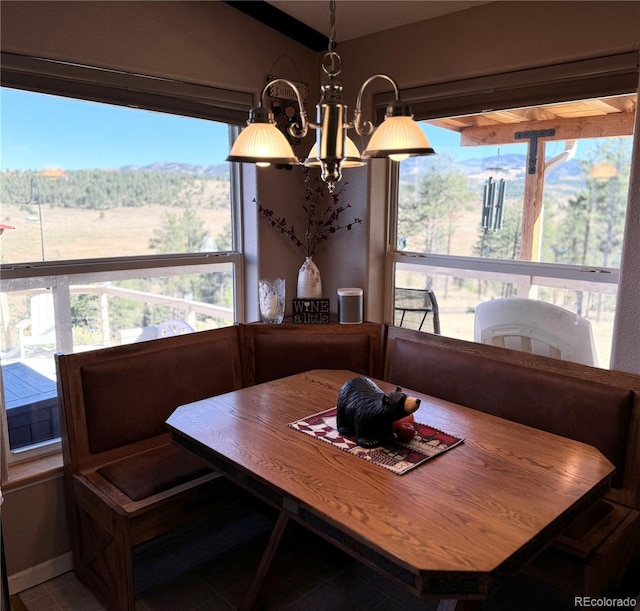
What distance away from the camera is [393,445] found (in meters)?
1.69

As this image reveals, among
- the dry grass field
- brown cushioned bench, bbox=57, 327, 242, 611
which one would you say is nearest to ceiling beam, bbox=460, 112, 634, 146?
the dry grass field

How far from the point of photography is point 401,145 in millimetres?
1517

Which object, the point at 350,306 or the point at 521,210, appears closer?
the point at 521,210

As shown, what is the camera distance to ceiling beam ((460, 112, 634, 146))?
87.1 inches

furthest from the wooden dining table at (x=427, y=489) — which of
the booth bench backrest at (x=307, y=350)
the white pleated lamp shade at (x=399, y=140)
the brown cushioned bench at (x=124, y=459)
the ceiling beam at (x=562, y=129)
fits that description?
the ceiling beam at (x=562, y=129)

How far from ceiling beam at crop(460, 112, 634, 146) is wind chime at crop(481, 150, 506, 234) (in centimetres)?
13

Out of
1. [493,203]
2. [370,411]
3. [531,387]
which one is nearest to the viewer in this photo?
[370,411]

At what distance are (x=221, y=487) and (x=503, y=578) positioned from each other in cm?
132

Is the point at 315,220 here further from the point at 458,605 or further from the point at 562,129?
the point at 458,605

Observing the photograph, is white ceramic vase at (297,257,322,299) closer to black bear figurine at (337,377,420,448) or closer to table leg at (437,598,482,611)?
black bear figurine at (337,377,420,448)

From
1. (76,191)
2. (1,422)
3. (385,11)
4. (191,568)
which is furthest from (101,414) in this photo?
(385,11)

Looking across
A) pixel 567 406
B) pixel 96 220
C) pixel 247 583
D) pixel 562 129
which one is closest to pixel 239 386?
pixel 247 583

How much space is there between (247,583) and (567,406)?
147cm

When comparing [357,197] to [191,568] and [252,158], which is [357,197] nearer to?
[252,158]
